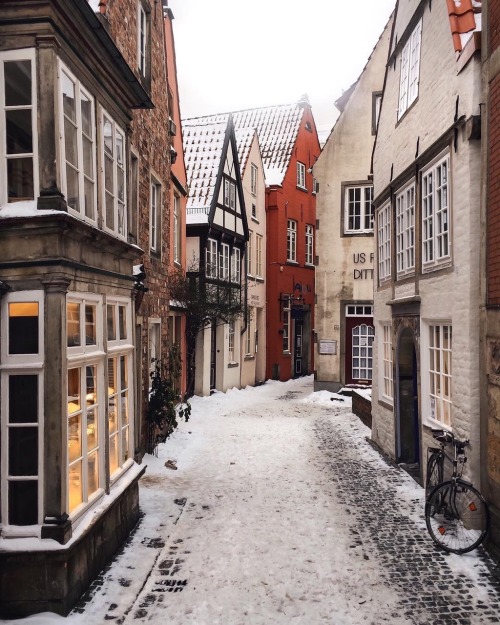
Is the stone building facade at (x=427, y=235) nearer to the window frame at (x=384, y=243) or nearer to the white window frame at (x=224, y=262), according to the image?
the window frame at (x=384, y=243)

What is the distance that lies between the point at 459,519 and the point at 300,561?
2204mm

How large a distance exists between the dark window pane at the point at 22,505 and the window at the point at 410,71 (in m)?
8.53

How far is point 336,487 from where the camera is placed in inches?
365

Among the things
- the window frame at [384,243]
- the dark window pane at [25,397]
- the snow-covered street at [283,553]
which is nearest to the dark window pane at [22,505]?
the dark window pane at [25,397]

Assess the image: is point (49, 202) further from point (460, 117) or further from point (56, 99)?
point (460, 117)

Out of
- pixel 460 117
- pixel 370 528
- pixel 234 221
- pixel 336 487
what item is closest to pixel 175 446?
pixel 336 487

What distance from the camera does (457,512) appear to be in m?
7.09

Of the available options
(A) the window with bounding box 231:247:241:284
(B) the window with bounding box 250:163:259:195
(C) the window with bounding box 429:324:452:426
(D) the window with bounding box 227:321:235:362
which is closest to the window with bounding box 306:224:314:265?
(B) the window with bounding box 250:163:259:195

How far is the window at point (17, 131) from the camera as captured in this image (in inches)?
203

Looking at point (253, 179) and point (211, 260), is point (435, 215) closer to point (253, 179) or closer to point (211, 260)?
point (211, 260)

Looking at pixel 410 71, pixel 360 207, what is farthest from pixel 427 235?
pixel 360 207

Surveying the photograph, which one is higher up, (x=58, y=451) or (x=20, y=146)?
(x=20, y=146)

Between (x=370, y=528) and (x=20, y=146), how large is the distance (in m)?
6.25

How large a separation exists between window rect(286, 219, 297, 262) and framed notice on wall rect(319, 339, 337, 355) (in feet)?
24.6
